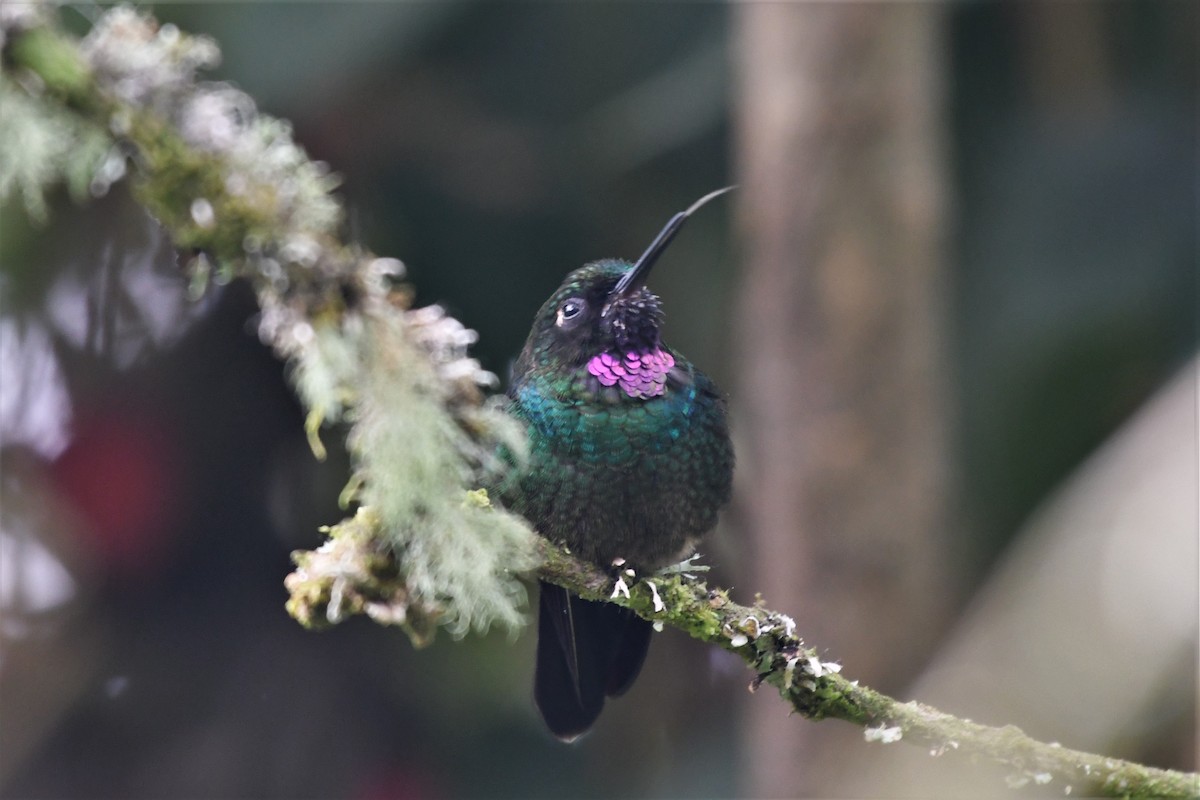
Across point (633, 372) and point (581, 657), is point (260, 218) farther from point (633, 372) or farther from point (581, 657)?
point (581, 657)

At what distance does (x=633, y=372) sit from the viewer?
2938 millimetres

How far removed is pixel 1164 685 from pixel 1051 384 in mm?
4112

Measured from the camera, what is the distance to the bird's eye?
3021mm

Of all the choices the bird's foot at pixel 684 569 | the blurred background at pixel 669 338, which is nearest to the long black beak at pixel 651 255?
the bird's foot at pixel 684 569

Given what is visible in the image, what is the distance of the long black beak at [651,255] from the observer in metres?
2.54

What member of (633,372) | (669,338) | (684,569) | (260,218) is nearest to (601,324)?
(633,372)

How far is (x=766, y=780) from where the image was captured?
20.8 ft

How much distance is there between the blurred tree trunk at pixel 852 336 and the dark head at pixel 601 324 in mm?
3566

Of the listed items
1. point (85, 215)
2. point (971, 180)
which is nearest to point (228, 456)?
point (85, 215)

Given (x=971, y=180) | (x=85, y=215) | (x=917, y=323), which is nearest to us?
(x=85, y=215)

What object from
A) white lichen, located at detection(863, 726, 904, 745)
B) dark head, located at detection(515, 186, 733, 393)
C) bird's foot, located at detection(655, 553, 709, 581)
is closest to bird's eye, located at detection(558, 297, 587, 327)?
dark head, located at detection(515, 186, 733, 393)

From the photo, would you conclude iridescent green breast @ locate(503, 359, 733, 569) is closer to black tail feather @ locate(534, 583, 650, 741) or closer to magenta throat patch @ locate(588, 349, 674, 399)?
magenta throat patch @ locate(588, 349, 674, 399)

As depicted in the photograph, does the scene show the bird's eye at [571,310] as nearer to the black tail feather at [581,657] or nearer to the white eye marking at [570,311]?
the white eye marking at [570,311]

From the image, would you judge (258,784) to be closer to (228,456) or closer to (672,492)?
(228,456)
